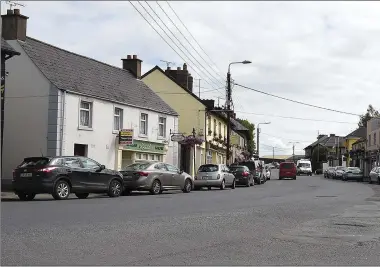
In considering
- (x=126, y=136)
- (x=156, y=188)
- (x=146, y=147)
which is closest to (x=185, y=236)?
(x=156, y=188)

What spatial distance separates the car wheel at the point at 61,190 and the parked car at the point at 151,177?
4.03 meters

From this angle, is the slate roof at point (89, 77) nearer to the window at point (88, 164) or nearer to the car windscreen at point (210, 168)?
the car windscreen at point (210, 168)

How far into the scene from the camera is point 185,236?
966 cm

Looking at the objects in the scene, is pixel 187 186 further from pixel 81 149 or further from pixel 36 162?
pixel 36 162

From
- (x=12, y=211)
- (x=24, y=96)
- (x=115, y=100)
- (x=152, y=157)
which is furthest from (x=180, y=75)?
(x=12, y=211)

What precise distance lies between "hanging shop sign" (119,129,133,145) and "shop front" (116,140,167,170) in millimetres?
527

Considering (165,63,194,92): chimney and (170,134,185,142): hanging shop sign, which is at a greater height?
(165,63,194,92): chimney

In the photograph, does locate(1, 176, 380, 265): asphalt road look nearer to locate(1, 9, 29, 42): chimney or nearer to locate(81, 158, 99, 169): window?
locate(81, 158, 99, 169): window

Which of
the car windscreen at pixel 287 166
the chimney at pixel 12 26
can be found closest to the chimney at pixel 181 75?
the car windscreen at pixel 287 166

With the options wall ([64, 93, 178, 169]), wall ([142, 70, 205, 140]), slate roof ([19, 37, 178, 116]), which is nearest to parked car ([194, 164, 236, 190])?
wall ([64, 93, 178, 169])

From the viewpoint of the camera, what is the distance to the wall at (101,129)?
24919mm

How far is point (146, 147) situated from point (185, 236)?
868 inches

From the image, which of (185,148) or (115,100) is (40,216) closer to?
(115,100)

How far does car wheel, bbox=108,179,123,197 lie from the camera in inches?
783
